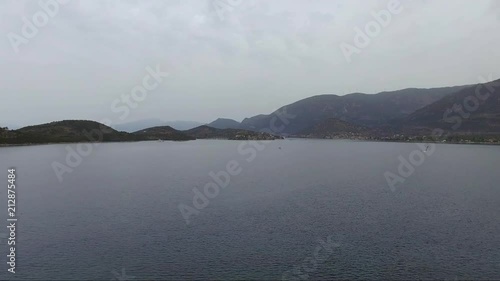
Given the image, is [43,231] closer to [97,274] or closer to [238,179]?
[97,274]

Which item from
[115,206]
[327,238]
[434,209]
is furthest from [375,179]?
[115,206]

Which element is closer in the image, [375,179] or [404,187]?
[404,187]

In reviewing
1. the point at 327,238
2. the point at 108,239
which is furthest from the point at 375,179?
the point at 108,239

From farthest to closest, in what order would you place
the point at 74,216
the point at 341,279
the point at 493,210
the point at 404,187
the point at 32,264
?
the point at 404,187
the point at 493,210
the point at 74,216
the point at 32,264
the point at 341,279

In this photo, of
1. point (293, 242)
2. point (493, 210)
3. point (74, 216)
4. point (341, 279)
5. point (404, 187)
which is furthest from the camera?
point (404, 187)

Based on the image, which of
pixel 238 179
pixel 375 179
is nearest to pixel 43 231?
pixel 238 179

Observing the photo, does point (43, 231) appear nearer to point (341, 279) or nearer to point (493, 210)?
point (341, 279)

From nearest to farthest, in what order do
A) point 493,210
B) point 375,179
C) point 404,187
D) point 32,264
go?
point 32,264 < point 493,210 < point 404,187 < point 375,179

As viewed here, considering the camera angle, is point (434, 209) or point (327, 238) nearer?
point (327, 238)

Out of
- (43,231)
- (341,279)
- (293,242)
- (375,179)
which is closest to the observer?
(341,279)
